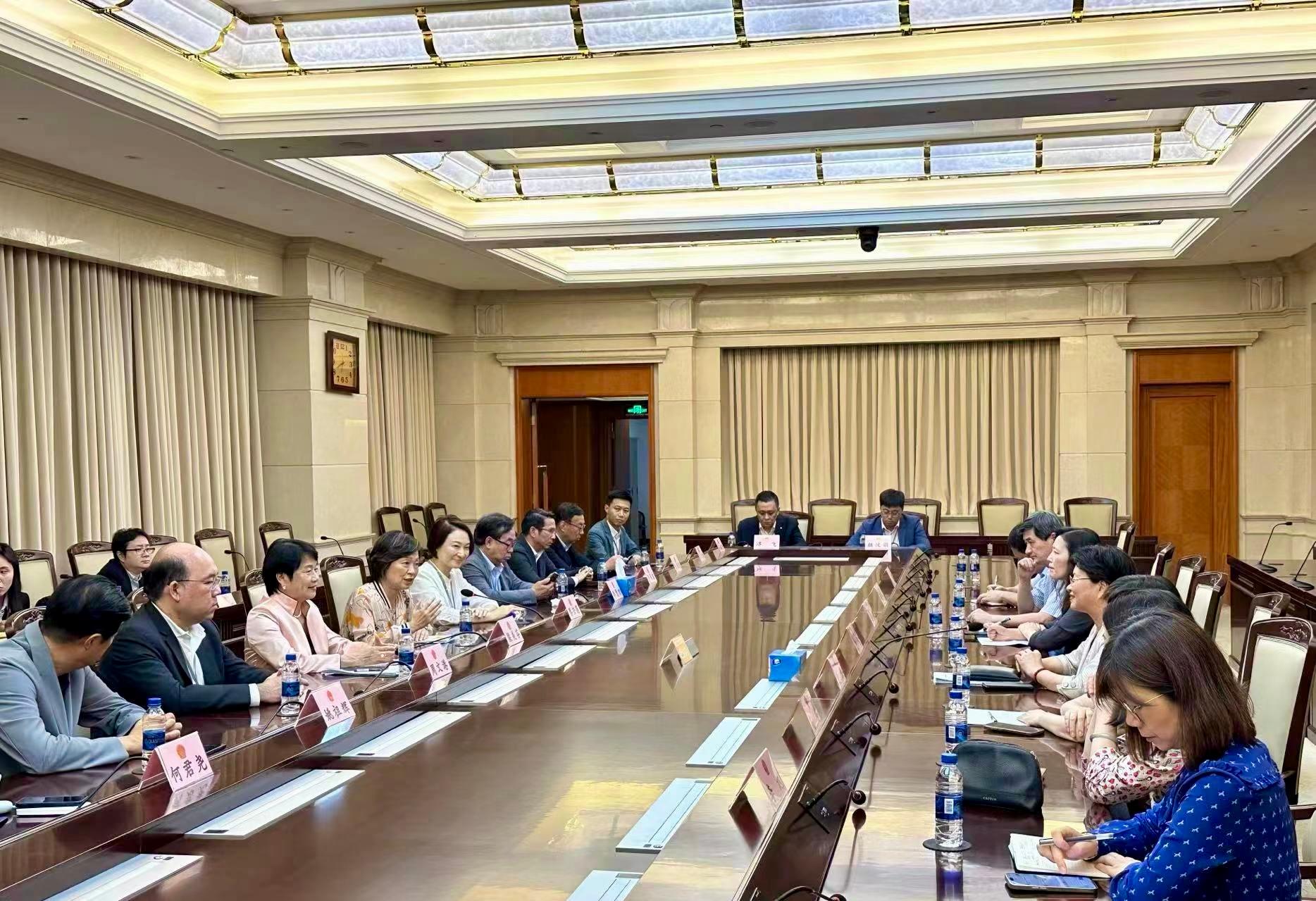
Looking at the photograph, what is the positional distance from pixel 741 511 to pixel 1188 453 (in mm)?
4172

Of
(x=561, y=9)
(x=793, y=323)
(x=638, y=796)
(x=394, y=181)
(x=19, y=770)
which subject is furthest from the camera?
(x=793, y=323)

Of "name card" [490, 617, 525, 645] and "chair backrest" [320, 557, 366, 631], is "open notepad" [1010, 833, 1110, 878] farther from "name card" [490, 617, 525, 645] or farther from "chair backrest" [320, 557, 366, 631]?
"chair backrest" [320, 557, 366, 631]

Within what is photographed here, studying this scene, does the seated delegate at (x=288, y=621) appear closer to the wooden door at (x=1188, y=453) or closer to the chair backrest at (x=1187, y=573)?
the chair backrest at (x=1187, y=573)

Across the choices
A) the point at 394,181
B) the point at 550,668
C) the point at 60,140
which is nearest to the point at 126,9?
the point at 60,140

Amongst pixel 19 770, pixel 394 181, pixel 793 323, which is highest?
pixel 394 181

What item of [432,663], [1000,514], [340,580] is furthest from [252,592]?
[1000,514]

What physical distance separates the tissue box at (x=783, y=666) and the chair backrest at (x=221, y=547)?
203 inches

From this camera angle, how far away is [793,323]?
11383mm

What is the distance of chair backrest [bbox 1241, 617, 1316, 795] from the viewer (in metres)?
3.16

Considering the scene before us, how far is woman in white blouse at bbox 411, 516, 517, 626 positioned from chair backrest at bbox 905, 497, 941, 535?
5.64m

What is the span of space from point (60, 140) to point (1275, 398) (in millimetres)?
9591

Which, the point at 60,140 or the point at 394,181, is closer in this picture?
the point at 60,140

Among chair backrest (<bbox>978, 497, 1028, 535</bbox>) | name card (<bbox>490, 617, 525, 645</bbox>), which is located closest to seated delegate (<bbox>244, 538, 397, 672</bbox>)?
name card (<bbox>490, 617, 525, 645</bbox>)

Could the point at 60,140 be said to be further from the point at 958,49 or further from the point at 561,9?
the point at 958,49
